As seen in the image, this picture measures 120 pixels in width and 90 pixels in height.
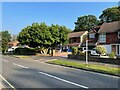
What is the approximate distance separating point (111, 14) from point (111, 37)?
40130 mm

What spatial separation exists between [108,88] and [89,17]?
102352 millimetres

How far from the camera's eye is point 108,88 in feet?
38.9

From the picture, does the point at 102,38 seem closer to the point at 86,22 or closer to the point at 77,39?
the point at 77,39

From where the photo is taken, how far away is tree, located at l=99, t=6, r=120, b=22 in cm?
8471

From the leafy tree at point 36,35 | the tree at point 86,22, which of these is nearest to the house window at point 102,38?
the leafy tree at point 36,35

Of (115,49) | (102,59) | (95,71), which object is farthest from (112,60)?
(115,49)

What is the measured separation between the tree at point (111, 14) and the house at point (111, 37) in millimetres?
31721

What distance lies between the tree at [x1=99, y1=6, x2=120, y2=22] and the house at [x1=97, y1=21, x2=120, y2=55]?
3172 cm

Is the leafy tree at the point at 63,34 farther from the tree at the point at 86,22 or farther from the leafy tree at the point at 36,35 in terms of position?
the tree at the point at 86,22

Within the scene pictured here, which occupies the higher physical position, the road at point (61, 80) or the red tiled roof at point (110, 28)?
the red tiled roof at point (110, 28)

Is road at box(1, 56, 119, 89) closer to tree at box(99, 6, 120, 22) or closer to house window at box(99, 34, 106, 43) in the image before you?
house window at box(99, 34, 106, 43)

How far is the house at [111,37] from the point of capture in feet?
160

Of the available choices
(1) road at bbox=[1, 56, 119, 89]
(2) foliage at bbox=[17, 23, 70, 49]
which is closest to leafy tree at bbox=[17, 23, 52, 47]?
(2) foliage at bbox=[17, 23, 70, 49]

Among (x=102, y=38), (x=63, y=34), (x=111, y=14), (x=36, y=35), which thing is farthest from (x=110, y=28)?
(x=111, y=14)
